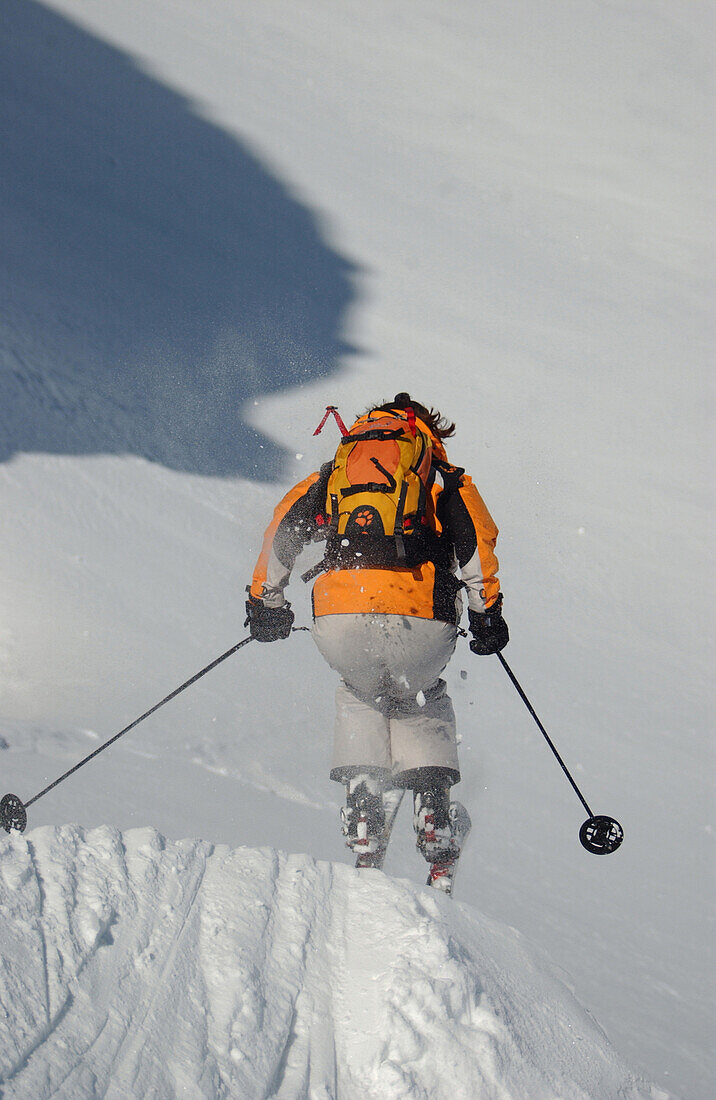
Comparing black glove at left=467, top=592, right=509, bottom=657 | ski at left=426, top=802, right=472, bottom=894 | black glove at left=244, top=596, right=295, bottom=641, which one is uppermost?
black glove at left=467, top=592, right=509, bottom=657

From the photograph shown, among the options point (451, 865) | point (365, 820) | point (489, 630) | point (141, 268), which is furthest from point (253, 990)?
point (141, 268)

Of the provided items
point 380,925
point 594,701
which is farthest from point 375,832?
point 594,701

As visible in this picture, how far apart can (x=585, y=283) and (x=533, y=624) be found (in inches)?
358

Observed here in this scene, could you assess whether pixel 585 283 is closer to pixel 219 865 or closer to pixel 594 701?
pixel 594 701

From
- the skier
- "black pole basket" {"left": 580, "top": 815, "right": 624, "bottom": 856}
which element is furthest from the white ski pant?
"black pole basket" {"left": 580, "top": 815, "right": 624, "bottom": 856}

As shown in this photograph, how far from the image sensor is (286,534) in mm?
2770

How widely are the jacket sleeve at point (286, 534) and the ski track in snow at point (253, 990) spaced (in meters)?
0.98

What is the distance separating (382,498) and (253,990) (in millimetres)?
1424

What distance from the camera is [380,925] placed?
205 cm

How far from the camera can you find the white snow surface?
1830 mm

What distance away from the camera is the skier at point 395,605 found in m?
2.46

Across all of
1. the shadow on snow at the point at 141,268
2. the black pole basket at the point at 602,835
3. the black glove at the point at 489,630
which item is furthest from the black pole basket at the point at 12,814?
the shadow on snow at the point at 141,268

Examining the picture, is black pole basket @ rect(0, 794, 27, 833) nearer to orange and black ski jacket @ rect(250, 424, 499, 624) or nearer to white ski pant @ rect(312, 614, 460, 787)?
white ski pant @ rect(312, 614, 460, 787)

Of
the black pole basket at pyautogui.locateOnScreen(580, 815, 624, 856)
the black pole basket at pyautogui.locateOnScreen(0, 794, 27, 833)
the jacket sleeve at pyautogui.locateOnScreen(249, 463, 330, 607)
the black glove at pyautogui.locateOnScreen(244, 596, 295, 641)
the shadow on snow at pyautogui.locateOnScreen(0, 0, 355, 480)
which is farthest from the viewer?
the shadow on snow at pyautogui.locateOnScreen(0, 0, 355, 480)
